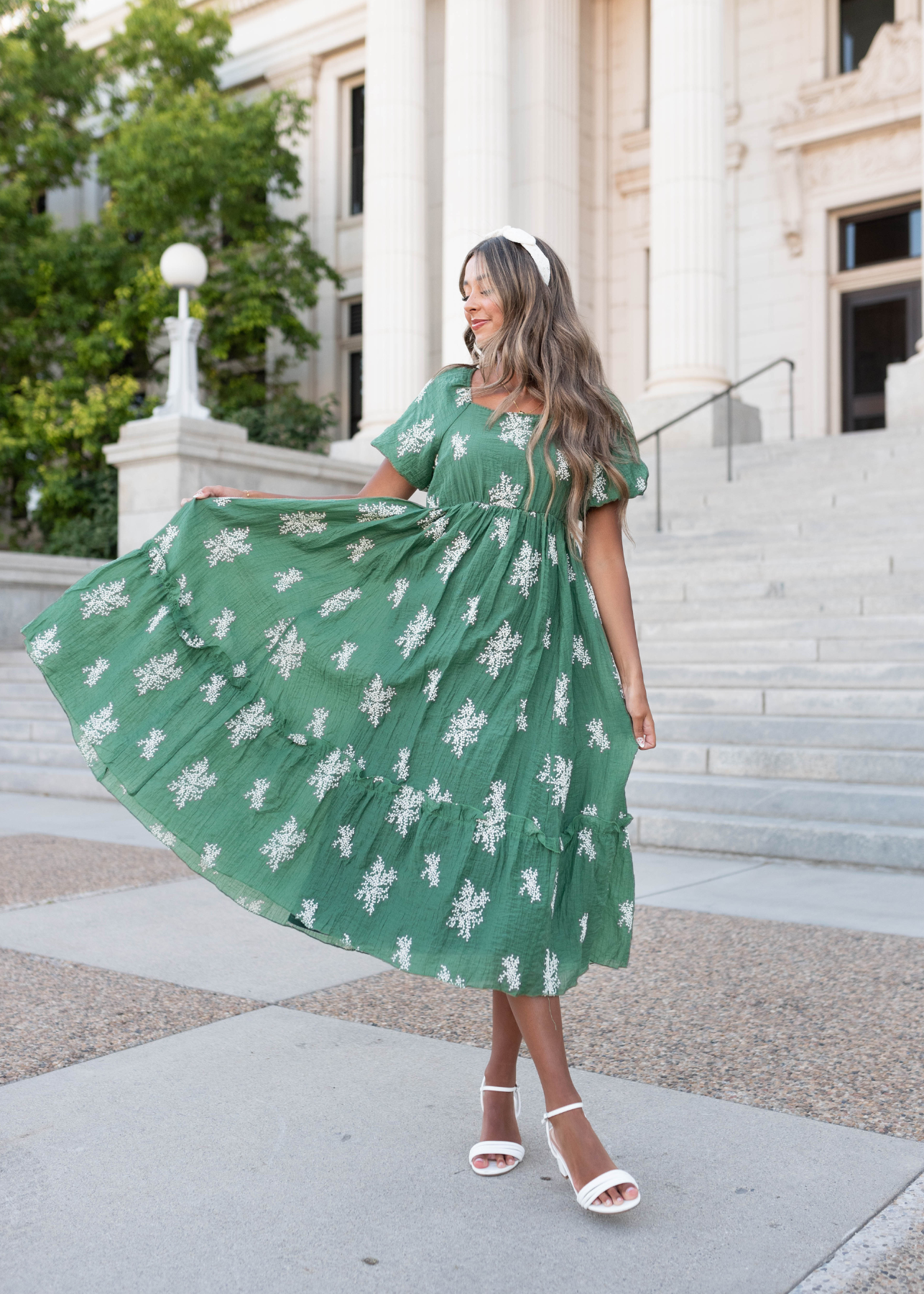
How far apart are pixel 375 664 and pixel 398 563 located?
23cm

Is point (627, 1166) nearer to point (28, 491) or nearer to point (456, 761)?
point (456, 761)

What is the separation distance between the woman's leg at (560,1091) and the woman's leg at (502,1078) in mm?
102

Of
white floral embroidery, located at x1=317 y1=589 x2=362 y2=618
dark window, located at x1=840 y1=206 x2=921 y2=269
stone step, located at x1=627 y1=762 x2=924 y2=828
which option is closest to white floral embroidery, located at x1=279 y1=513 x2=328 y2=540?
white floral embroidery, located at x1=317 y1=589 x2=362 y2=618

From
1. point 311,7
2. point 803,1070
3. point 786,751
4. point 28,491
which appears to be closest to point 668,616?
point 786,751

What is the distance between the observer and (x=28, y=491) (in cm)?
A: 2136

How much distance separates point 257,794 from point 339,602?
0.47 metres

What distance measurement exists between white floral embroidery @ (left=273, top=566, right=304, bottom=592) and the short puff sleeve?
339 mm

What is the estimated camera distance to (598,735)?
2668 millimetres

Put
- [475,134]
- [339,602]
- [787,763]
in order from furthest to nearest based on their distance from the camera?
[475,134], [787,763], [339,602]

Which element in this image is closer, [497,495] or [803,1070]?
[497,495]

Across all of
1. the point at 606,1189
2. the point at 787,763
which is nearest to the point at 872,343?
the point at 787,763

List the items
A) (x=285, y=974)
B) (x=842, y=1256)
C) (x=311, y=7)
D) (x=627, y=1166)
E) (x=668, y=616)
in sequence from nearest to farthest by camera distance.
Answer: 1. (x=842, y=1256)
2. (x=627, y=1166)
3. (x=285, y=974)
4. (x=668, y=616)
5. (x=311, y=7)

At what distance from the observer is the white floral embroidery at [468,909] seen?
2500 millimetres

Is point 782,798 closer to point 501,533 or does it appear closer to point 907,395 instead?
point 501,533
